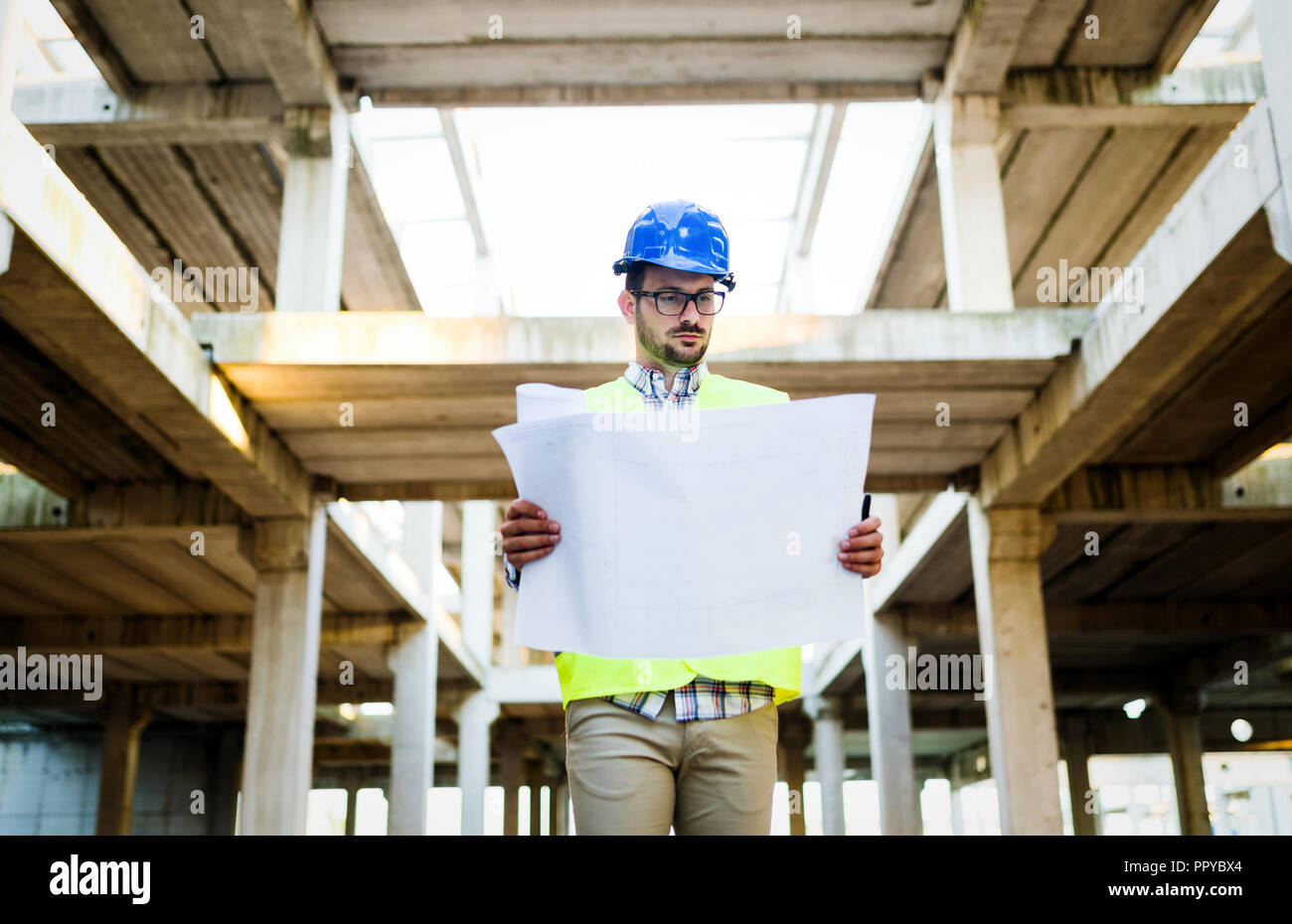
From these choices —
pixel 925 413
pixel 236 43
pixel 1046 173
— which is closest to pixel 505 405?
pixel 925 413

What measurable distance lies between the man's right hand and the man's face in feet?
1.85

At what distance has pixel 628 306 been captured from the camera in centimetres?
340

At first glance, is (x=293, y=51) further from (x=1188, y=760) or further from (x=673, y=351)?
(x=1188, y=760)

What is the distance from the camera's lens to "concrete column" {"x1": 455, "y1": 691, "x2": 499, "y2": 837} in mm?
23672

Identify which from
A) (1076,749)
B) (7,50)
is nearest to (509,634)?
(1076,749)

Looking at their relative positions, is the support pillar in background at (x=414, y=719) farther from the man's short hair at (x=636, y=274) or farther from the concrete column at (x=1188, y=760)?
the man's short hair at (x=636, y=274)

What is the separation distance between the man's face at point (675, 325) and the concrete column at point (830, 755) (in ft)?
81.2

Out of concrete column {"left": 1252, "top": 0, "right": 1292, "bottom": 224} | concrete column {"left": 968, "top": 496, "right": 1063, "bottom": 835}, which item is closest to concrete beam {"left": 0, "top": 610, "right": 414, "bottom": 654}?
concrete column {"left": 968, "top": 496, "right": 1063, "bottom": 835}

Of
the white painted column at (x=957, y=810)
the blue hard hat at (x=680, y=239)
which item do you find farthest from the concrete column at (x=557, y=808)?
the blue hard hat at (x=680, y=239)

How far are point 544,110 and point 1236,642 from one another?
17.2 m

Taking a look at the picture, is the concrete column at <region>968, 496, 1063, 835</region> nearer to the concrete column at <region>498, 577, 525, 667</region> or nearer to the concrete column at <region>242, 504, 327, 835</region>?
the concrete column at <region>242, 504, 327, 835</region>

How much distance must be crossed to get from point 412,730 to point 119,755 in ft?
33.1

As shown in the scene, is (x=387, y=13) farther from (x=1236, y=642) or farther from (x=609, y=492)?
(x=1236, y=642)

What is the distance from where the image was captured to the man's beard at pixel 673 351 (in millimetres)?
3207
